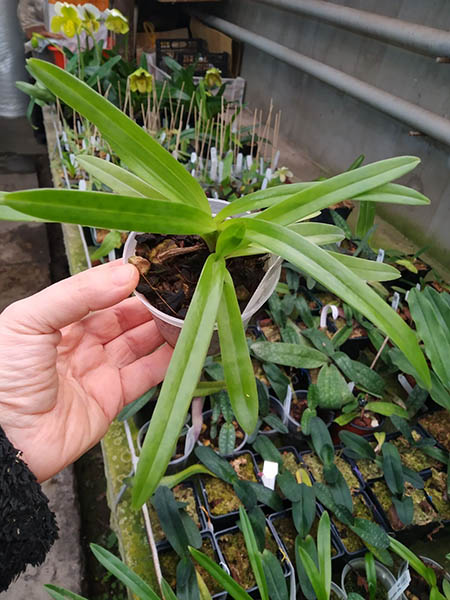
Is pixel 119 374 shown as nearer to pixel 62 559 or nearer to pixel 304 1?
pixel 62 559

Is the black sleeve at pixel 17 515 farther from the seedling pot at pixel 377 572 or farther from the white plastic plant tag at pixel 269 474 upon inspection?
the seedling pot at pixel 377 572

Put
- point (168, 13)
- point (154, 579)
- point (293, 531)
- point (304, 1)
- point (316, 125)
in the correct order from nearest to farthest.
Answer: point (154, 579), point (293, 531), point (304, 1), point (316, 125), point (168, 13)

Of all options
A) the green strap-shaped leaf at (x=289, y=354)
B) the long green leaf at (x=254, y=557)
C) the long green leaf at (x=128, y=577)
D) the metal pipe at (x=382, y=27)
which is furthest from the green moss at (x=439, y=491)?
the metal pipe at (x=382, y=27)

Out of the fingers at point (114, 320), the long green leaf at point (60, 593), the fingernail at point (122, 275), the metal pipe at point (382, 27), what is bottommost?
the long green leaf at point (60, 593)

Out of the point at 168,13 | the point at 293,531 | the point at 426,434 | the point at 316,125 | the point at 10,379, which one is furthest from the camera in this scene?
the point at 168,13

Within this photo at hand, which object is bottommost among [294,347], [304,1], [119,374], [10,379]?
[294,347]

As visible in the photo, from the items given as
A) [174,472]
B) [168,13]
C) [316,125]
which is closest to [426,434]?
[174,472]

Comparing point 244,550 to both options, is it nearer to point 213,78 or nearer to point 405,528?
point 405,528

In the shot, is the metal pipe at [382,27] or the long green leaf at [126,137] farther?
the metal pipe at [382,27]
